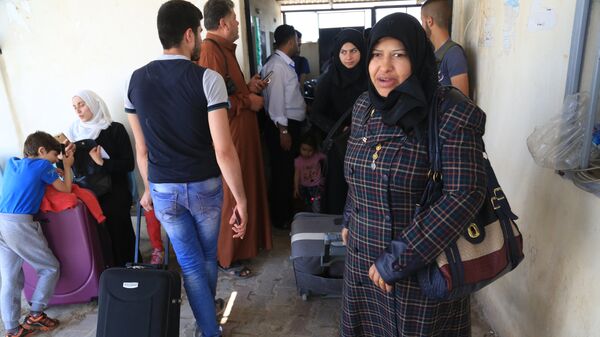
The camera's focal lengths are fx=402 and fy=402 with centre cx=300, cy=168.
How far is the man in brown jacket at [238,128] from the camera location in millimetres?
2477

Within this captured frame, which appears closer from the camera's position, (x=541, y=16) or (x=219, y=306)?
(x=541, y=16)

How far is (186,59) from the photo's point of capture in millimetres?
1710

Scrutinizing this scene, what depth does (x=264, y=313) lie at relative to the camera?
2.44 meters

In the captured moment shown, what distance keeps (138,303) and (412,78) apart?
1.42 meters

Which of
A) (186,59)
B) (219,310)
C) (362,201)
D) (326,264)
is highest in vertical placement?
(186,59)

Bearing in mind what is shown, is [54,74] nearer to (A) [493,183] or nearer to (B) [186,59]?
(B) [186,59]

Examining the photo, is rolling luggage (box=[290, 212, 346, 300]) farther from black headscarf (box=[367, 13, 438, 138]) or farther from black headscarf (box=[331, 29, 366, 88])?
black headscarf (box=[367, 13, 438, 138])

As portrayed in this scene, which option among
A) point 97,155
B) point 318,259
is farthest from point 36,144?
point 318,259

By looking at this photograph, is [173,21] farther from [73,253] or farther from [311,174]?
[311,174]

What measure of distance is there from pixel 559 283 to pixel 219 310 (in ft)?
5.86

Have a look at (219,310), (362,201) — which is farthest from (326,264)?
(362,201)

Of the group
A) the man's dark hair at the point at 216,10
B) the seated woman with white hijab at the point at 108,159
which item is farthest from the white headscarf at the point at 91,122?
the man's dark hair at the point at 216,10

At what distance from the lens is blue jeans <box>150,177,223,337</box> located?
5.96ft

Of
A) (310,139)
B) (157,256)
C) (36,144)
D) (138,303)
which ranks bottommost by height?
(157,256)
